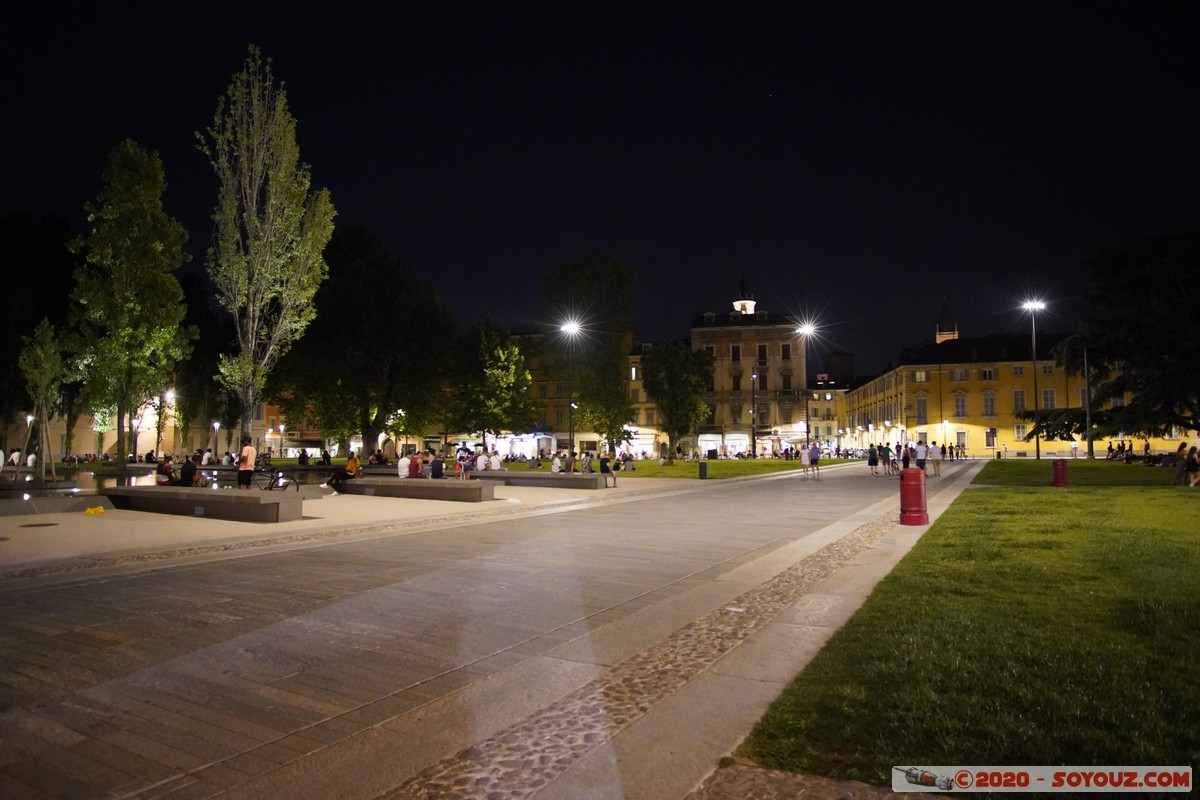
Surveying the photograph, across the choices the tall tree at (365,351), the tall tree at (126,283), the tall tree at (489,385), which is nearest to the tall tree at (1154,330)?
the tall tree at (489,385)

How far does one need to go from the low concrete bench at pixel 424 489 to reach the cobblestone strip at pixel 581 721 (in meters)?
14.2

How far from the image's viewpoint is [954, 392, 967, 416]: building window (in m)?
84.8

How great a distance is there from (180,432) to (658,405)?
1582 inches

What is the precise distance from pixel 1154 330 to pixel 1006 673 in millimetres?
40936

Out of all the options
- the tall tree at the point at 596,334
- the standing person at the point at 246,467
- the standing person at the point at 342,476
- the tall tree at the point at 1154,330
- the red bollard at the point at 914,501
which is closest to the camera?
the red bollard at the point at 914,501

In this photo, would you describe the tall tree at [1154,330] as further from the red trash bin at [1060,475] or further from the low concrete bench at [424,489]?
the low concrete bench at [424,489]

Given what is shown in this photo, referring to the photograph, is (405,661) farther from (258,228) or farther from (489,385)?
(489,385)

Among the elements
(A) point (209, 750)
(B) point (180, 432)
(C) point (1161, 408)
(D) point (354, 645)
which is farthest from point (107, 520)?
(B) point (180, 432)

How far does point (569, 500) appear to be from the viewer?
2188 cm

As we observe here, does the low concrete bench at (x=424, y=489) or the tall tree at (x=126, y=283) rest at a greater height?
the tall tree at (x=126, y=283)

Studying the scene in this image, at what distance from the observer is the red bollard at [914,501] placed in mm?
15336

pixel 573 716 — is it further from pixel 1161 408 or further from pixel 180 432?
pixel 180 432

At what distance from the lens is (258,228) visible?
91.7 ft

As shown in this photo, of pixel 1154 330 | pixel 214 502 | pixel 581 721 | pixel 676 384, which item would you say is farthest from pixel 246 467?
Answer: pixel 676 384
